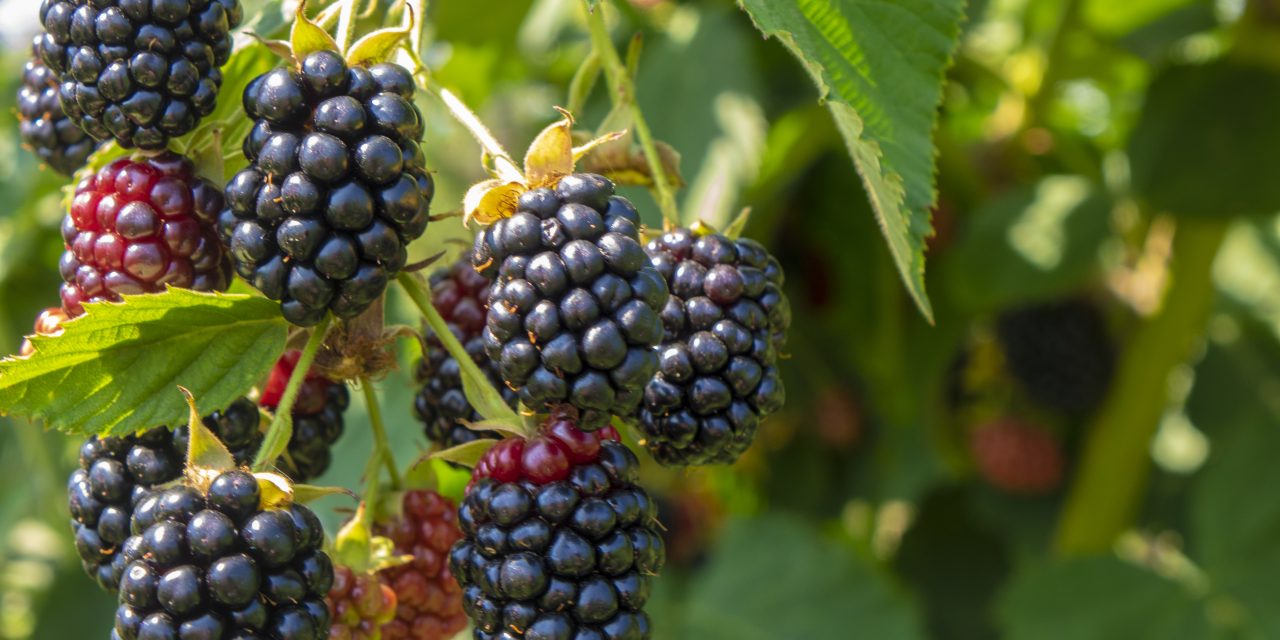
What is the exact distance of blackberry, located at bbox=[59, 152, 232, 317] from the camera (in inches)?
35.7

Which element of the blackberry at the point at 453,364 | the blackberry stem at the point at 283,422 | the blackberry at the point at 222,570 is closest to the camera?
the blackberry at the point at 222,570

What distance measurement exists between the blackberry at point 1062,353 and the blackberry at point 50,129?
1.79 m

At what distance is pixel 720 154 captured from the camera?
1800mm

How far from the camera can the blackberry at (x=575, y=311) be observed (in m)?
0.81

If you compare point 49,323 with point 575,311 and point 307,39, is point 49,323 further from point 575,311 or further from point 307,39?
point 575,311

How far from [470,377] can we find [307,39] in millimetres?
269

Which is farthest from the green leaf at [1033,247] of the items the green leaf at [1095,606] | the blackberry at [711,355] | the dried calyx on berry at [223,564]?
the dried calyx on berry at [223,564]

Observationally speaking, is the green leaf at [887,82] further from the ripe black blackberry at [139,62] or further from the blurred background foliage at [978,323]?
the blurred background foliage at [978,323]

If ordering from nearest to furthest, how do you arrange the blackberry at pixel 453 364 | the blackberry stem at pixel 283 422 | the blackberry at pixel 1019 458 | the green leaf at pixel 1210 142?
the blackberry stem at pixel 283 422, the blackberry at pixel 453 364, the green leaf at pixel 1210 142, the blackberry at pixel 1019 458

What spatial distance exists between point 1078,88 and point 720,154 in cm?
159

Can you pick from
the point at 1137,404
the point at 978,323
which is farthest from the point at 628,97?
the point at 978,323

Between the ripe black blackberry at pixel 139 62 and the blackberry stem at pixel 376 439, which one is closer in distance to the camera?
the ripe black blackberry at pixel 139 62

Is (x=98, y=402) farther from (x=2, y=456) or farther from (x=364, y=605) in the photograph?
(x=2, y=456)

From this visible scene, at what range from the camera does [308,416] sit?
102 centimetres
